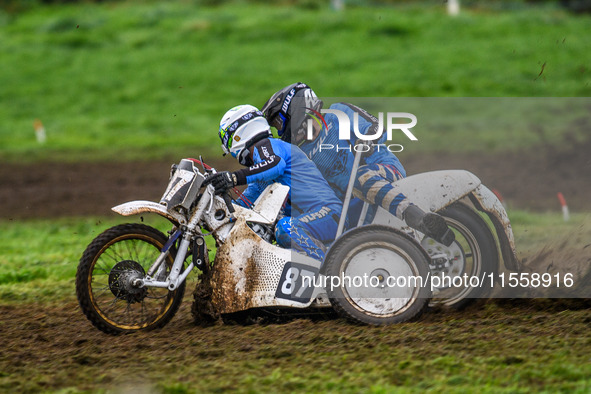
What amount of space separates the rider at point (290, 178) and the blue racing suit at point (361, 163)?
0.47ft

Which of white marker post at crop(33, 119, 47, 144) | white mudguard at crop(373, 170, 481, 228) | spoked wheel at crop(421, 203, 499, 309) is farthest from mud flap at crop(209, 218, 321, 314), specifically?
white marker post at crop(33, 119, 47, 144)

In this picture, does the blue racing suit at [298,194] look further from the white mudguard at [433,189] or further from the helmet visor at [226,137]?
the white mudguard at [433,189]

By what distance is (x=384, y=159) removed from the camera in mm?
7004

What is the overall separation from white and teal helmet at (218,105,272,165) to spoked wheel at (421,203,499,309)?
5.49 ft

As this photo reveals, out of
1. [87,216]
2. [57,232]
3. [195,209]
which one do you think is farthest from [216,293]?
[87,216]

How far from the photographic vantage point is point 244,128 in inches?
271

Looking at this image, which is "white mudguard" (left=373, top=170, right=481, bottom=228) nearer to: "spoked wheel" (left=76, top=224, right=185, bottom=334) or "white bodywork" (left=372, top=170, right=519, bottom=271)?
"white bodywork" (left=372, top=170, right=519, bottom=271)

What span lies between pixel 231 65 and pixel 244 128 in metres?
20.6

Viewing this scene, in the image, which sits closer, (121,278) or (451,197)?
(121,278)

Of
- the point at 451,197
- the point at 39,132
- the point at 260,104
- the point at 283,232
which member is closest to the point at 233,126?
the point at 283,232

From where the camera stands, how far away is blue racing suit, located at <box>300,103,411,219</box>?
22.0 ft

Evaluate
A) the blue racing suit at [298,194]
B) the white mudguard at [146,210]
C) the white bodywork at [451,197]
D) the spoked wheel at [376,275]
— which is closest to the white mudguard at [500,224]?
the white bodywork at [451,197]

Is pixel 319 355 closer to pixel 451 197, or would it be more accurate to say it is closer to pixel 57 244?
pixel 451 197

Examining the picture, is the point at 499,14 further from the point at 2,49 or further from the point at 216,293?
the point at 216,293
